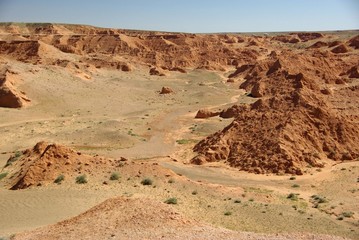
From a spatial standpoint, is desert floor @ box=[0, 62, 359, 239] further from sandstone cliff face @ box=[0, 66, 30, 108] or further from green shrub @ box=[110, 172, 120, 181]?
sandstone cliff face @ box=[0, 66, 30, 108]

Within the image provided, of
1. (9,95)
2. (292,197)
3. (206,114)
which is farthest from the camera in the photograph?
(9,95)

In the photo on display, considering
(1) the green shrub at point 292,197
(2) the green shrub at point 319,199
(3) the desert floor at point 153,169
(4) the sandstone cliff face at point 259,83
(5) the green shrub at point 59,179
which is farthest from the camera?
(4) the sandstone cliff face at point 259,83

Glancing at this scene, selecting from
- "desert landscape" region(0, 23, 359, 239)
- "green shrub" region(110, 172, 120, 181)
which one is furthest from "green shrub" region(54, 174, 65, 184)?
"green shrub" region(110, 172, 120, 181)

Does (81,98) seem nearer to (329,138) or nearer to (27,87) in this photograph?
(27,87)

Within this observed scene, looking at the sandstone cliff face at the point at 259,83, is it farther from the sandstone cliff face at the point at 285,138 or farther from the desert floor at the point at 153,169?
the desert floor at the point at 153,169

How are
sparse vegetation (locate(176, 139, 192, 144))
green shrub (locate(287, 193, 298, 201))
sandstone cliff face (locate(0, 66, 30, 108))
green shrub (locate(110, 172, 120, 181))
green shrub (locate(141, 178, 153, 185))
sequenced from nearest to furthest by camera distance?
1. green shrub (locate(287, 193, 298, 201))
2. green shrub (locate(141, 178, 153, 185))
3. green shrub (locate(110, 172, 120, 181))
4. sparse vegetation (locate(176, 139, 192, 144))
5. sandstone cliff face (locate(0, 66, 30, 108))

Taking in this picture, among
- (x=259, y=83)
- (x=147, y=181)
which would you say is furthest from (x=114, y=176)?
(x=259, y=83)

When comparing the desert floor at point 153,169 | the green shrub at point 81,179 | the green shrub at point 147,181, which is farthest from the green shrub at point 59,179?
the green shrub at point 147,181

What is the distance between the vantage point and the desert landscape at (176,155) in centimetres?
1684

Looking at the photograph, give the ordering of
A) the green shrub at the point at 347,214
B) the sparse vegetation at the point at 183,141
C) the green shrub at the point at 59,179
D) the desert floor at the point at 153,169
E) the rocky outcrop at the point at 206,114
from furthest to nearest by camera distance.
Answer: the rocky outcrop at the point at 206,114 < the sparse vegetation at the point at 183,141 < the green shrub at the point at 59,179 < the green shrub at the point at 347,214 < the desert floor at the point at 153,169

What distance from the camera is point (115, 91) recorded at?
61.3 metres

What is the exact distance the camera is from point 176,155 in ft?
105

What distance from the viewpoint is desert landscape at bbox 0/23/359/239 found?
1684 centimetres

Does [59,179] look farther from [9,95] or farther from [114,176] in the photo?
[9,95]
